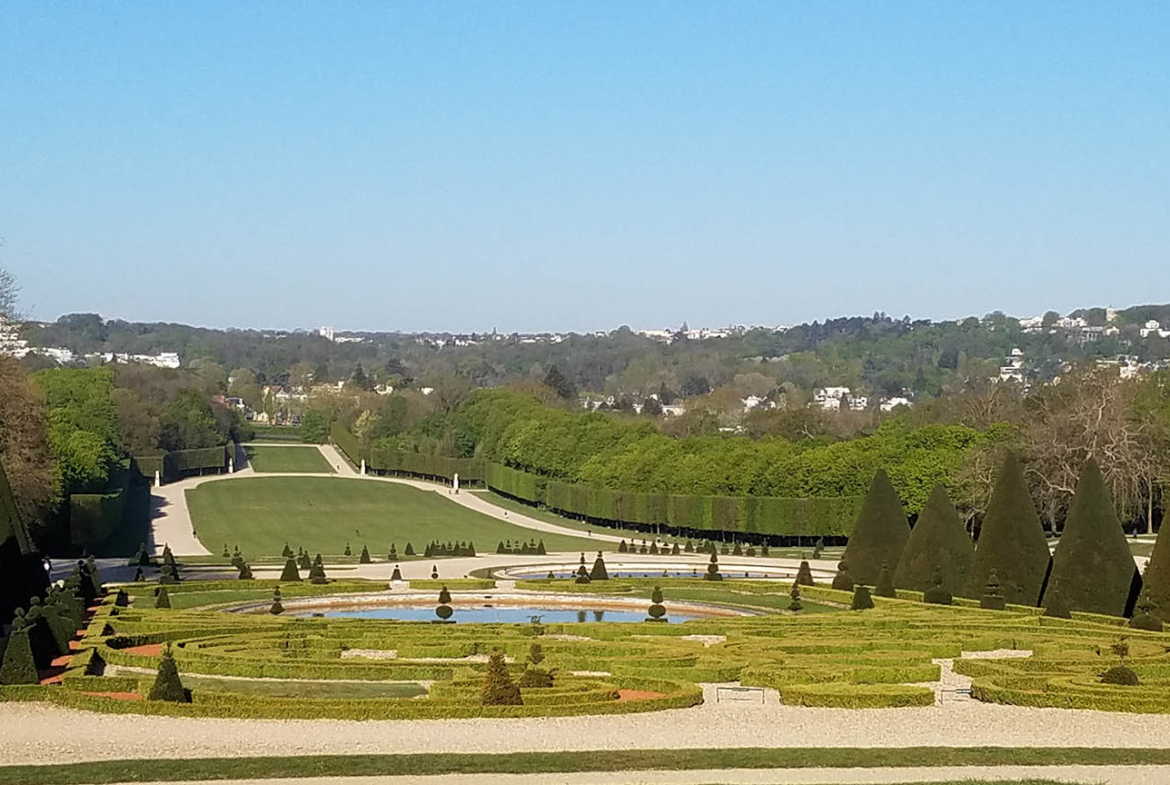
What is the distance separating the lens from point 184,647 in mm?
33500

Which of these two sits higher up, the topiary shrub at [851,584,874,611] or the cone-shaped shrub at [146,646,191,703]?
the topiary shrub at [851,584,874,611]

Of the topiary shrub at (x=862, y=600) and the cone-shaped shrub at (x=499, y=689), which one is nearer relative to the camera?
the cone-shaped shrub at (x=499, y=689)

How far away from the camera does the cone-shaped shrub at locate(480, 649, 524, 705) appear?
2627 cm

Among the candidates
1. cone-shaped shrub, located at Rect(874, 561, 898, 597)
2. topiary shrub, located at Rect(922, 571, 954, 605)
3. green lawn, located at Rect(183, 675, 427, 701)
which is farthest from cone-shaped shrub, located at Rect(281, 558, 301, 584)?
green lawn, located at Rect(183, 675, 427, 701)

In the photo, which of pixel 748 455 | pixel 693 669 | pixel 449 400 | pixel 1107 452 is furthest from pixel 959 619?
pixel 449 400

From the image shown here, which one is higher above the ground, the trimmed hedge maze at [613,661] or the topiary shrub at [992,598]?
the topiary shrub at [992,598]

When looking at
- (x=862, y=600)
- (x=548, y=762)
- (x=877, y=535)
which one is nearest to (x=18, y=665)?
(x=548, y=762)

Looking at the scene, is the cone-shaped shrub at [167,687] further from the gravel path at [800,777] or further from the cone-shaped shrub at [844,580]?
the cone-shaped shrub at [844,580]

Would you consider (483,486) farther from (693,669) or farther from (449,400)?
(693,669)

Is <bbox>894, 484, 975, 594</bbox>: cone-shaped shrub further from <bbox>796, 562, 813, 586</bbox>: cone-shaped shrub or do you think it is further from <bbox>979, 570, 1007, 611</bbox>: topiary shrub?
<bbox>796, 562, 813, 586</bbox>: cone-shaped shrub

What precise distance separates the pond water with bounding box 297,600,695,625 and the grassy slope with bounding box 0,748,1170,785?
67.2ft

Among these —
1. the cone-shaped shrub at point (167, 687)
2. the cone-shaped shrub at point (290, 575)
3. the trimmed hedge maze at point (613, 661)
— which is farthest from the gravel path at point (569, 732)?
the cone-shaped shrub at point (290, 575)

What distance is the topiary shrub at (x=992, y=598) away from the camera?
42.6 m

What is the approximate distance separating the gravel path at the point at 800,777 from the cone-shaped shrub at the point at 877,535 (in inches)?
1116
